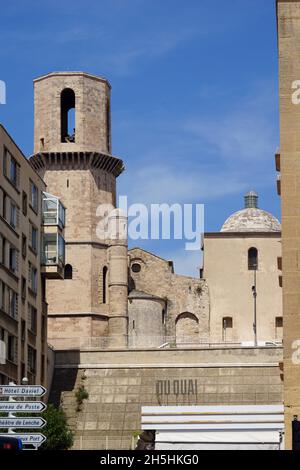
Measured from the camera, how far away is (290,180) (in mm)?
42469

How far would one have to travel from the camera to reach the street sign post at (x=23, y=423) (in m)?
23.7

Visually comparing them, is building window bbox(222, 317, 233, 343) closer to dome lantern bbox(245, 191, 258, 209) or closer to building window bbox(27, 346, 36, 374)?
dome lantern bbox(245, 191, 258, 209)

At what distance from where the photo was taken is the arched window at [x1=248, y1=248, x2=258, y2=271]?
307ft

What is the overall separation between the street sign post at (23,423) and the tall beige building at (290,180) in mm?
17412

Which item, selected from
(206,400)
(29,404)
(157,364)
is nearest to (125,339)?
(157,364)

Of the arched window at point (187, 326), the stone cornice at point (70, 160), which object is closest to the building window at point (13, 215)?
the stone cornice at point (70, 160)

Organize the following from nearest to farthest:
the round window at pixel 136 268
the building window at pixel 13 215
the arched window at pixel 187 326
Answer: the building window at pixel 13 215
the arched window at pixel 187 326
the round window at pixel 136 268

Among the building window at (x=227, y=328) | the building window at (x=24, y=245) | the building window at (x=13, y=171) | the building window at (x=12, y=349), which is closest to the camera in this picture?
the building window at (x=12, y=349)

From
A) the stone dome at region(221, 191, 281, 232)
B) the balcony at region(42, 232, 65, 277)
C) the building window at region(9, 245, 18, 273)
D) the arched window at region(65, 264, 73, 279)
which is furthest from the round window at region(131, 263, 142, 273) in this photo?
the building window at region(9, 245, 18, 273)

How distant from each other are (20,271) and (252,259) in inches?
1362

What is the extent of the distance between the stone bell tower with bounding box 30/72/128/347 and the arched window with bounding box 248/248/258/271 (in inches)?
495

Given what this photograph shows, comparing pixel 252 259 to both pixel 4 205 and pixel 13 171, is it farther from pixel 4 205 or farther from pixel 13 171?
pixel 4 205

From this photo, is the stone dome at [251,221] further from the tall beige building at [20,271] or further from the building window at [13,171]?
the building window at [13,171]

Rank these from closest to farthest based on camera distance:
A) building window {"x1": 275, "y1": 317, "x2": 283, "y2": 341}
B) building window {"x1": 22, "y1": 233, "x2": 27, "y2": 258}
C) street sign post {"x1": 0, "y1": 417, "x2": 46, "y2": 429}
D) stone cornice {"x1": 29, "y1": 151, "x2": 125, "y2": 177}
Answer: street sign post {"x1": 0, "y1": 417, "x2": 46, "y2": 429} → building window {"x1": 22, "y1": 233, "x2": 27, "y2": 258} → stone cornice {"x1": 29, "y1": 151, "x2": 125, "y2": 177} → building window {"x1": 275, "y1": 317, "x2": 283, "y2": 341}
